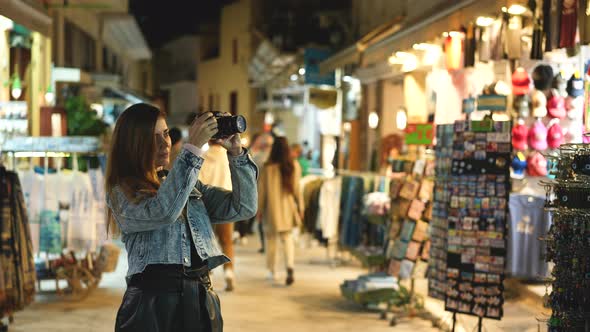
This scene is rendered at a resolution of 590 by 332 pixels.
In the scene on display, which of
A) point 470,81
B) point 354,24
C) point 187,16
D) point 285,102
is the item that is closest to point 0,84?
point 470,81

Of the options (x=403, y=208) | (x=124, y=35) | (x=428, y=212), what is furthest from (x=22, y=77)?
(x=124, y=35)

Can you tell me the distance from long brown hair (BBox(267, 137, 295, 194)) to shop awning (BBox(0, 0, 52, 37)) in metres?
3.63

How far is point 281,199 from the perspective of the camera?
11617 mm

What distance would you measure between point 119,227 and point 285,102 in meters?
25.7

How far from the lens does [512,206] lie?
A: 371 inches

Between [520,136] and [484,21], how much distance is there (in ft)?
5.60

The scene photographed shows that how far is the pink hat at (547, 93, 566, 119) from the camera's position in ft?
31.4

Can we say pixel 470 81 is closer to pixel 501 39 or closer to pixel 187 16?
pixel 501 39

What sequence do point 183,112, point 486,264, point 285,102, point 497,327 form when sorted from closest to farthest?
point 486,264, point 497,327, point 285,102, point 183,112

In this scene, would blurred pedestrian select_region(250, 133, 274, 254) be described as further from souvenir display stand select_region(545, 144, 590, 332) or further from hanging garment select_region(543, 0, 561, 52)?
souvenir display stand select_region(545, 144, 590, 332)

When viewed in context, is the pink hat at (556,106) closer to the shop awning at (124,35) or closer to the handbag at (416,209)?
the handbag at (416,209)

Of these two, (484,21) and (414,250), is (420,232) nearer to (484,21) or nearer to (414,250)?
(414,250)

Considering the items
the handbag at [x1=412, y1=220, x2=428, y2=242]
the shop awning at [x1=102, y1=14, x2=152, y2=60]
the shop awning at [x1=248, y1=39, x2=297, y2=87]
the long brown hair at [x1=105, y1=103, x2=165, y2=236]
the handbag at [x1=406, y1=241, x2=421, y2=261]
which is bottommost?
the handbag at [x1=406, y1=241, x2=421, y2=261]

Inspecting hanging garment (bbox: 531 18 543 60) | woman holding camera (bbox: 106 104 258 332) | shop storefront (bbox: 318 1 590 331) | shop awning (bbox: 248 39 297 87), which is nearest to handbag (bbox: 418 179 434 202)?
shop storefront (bbox: 318 1 590 331)
